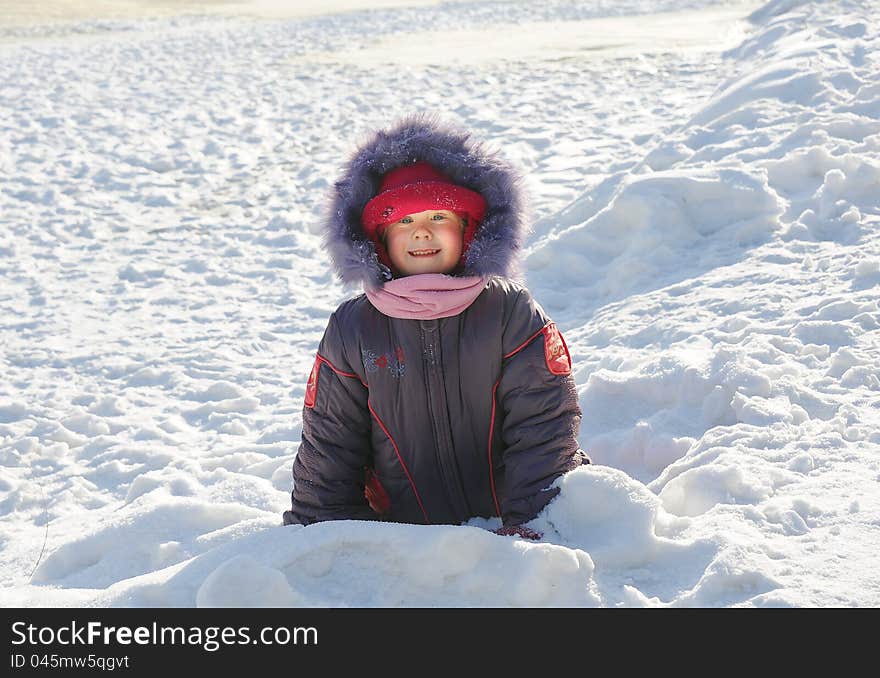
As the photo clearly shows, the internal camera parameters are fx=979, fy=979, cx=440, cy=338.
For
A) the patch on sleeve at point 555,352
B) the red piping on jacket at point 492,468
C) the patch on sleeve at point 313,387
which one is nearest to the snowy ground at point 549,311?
the red piping on jacket at point 492,468

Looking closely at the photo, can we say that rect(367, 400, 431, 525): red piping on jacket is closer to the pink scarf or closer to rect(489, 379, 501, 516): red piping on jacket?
rect(489, 379, 501, 516): red piping on jacket

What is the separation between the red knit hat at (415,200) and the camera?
2.62 metres

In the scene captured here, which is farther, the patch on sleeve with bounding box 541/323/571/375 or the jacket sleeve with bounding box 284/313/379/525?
the jacket sleeve with bounding box 284/313/379/525

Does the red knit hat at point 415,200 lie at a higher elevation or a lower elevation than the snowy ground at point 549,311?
higher

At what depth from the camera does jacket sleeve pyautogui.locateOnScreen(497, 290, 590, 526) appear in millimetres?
2592

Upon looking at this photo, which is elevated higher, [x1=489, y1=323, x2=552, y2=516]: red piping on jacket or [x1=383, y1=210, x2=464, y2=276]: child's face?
[x1=383, y1=210, x2=464, y2=276]: child's face

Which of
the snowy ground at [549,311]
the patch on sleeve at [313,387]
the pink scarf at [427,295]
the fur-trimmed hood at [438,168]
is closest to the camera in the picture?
the snowy ground at [549,311]

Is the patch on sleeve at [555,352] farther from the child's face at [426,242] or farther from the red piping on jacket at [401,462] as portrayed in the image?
the red piping on jacket at [401,462]

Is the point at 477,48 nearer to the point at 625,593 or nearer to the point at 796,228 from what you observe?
the point at 796,228

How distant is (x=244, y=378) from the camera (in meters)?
4.80

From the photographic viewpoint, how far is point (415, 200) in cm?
262

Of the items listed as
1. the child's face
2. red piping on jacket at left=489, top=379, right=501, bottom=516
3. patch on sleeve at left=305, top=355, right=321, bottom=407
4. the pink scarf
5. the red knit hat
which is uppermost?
the red knit hat

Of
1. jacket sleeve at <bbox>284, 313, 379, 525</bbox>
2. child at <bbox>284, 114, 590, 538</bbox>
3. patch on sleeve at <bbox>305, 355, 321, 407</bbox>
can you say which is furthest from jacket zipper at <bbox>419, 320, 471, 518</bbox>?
patch on sleeve at <bbox>305, 355, 321, 407</bbox>

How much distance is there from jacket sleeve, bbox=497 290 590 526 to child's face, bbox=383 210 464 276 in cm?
24
